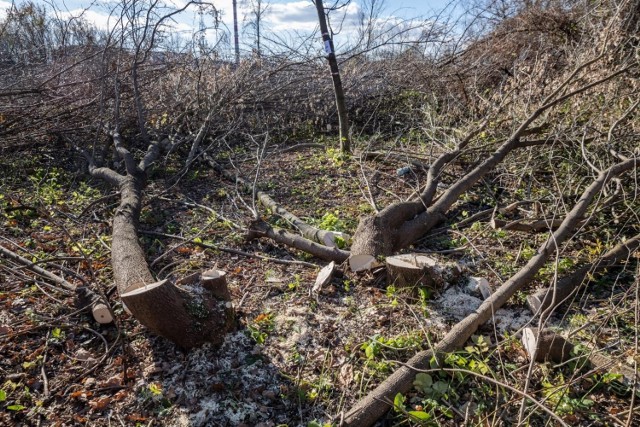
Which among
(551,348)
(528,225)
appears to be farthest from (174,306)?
(528,225)

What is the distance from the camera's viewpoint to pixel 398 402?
6.38ft

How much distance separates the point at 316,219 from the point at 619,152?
2971 mm

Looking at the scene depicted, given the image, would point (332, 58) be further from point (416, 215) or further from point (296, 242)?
point (296, 242)

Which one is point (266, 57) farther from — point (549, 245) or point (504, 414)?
point (504, 414)

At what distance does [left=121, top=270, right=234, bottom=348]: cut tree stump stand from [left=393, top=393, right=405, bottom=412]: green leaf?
1041mm

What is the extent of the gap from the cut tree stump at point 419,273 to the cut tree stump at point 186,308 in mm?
1090

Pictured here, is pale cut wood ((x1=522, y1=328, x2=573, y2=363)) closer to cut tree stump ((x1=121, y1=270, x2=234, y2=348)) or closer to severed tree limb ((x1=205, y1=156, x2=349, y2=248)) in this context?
severed tree limb ((x1=205, y1=156, x2=349, y2=248))

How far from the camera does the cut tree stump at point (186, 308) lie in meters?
2.22

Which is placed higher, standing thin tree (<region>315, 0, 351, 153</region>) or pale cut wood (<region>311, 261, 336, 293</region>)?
standing thin tree (<region>315, 0, 351, 153</region>)

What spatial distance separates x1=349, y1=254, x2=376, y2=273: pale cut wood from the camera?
300 centimetres

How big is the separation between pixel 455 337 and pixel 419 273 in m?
0.53

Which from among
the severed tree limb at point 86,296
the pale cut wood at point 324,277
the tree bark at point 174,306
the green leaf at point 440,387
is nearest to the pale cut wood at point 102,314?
the severed tree limb at point 86,296

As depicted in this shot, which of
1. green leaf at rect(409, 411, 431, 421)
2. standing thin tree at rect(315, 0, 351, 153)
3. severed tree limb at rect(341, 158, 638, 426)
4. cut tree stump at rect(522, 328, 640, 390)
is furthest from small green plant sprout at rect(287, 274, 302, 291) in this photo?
standing thin tree at rect(315, 0, 351, 153)

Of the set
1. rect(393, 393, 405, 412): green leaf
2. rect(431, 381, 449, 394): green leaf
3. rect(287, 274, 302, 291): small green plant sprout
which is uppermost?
rect(287, 274, 302, 291): small green plant sprout
